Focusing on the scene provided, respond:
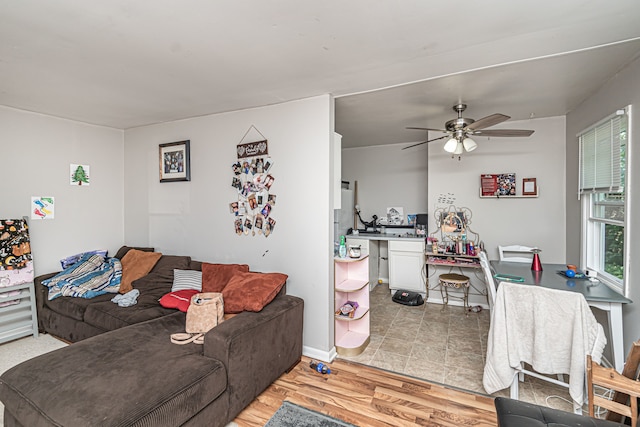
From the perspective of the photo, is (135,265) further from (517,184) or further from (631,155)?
(517,184)

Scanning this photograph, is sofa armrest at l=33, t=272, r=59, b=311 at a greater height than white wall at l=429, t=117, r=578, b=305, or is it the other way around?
white wall at l=429, t=117, r=578, b=305

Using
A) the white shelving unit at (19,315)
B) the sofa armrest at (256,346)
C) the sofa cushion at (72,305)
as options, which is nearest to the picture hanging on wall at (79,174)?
the white shelving unit at (19,315)

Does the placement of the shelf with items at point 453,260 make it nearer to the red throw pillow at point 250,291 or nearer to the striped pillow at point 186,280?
the red throw pillow at point 250,291

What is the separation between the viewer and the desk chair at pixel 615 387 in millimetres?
1341

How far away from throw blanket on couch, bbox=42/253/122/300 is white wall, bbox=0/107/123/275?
0.34m

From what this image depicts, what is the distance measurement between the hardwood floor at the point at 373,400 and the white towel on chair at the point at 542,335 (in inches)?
10.4

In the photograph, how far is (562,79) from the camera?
2.49 meters

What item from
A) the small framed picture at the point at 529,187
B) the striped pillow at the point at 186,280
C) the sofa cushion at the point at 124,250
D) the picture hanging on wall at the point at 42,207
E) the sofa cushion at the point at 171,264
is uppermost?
the small framed picture at the point at 529,187

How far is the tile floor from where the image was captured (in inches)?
92.6

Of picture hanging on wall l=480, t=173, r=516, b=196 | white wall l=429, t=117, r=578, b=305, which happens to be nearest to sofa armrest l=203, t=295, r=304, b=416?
white wall l=429, t=117, r=578, b=305

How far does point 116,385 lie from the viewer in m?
1.57

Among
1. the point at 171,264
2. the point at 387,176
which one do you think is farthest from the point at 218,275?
the point at 387,176

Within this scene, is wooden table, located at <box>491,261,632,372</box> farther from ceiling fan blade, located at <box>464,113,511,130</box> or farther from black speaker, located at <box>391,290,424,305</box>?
black speaker, located at <box>391,290,424,305</box>

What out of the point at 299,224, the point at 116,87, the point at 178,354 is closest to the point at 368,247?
the point at 299,224
